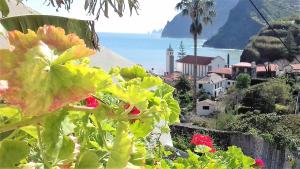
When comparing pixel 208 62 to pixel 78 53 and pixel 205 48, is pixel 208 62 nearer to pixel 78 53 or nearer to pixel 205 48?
pixel 78 53

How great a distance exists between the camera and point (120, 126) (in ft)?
1.95

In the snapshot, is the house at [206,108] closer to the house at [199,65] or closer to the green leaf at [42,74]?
the house at [199,65]

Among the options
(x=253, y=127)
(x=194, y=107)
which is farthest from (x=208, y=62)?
(x=253, y=127)

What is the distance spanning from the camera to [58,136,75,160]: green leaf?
57 cm

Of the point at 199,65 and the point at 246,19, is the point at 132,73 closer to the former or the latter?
the point at 199,65

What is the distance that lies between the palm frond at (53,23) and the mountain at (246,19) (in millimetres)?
92440

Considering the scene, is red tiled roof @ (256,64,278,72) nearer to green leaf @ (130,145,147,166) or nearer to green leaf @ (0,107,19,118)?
green leaf @ (130,145,147,166)

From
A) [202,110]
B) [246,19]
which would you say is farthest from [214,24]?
[202,110]

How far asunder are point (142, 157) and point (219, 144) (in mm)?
12402

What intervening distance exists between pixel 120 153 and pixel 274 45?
56.3 m

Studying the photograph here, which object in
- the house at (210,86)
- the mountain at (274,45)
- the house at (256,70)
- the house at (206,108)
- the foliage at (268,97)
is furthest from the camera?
the mountain at (274,45)

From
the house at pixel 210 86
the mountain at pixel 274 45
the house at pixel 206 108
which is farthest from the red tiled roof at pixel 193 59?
the house at pixel 206 108

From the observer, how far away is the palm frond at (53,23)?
3.94 feet

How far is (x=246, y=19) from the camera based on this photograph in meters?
114
